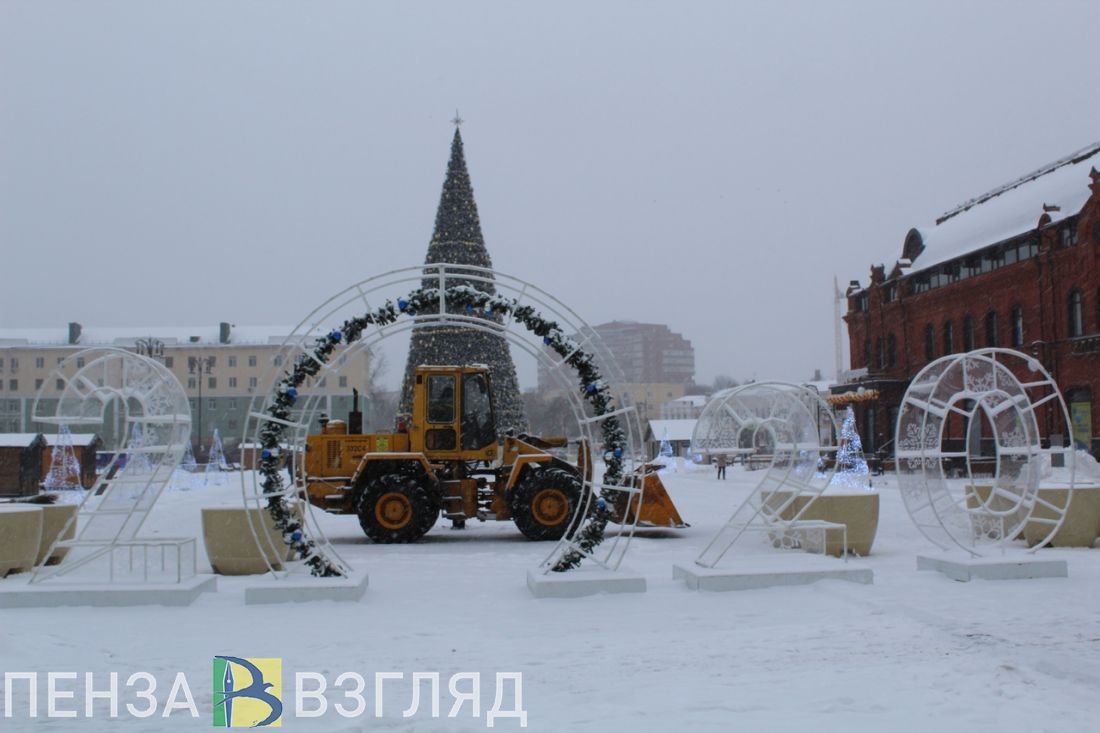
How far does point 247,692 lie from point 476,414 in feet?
29.4

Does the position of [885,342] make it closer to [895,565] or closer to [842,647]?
[895,565]

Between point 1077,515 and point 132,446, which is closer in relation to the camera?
point 132,446

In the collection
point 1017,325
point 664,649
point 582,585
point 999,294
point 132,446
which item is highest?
point 999,294

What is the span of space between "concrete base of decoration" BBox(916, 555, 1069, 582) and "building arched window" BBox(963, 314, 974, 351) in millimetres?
24700

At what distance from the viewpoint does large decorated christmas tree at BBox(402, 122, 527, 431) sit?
788 inches

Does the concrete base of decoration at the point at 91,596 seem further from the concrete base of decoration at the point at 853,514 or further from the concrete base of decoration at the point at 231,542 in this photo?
the concrete base of decoration at the point at 853,514

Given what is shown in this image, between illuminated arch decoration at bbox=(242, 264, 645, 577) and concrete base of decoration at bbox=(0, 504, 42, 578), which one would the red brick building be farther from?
concrete base of decoration at bbox=(0, 504, 42, 578)

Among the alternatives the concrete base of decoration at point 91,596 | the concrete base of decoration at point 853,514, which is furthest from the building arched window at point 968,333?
the concrete base of decoration at point 91,596

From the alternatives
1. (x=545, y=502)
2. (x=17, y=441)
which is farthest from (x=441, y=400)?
(x=17, y=441)

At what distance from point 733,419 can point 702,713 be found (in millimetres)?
5652

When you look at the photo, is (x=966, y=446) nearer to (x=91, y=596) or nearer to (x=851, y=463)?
(x=91, y=596)

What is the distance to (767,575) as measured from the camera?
29.7 feet

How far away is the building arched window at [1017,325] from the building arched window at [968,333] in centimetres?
230

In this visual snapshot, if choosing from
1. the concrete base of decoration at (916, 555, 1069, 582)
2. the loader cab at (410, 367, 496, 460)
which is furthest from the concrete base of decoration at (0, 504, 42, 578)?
the concrete base of decoration at (916, 555, 1069, 582)
